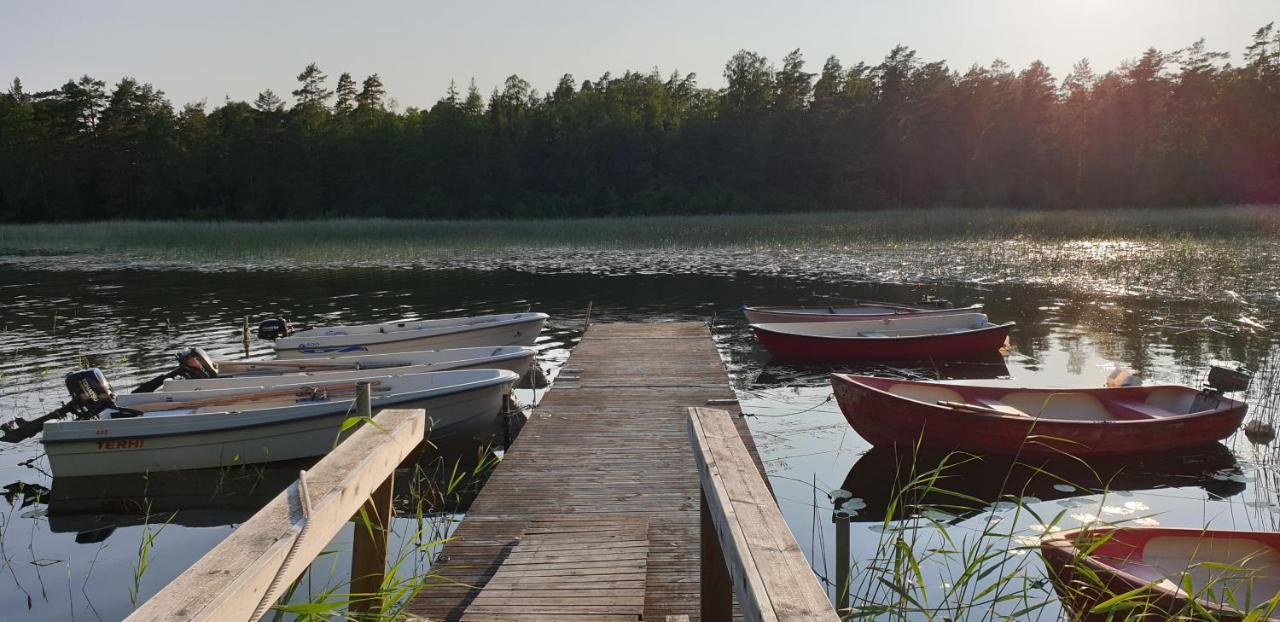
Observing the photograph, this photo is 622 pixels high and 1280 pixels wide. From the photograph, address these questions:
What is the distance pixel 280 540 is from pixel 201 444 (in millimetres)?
6565

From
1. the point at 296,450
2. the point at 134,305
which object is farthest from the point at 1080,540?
the point at 134,305

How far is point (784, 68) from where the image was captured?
8381cm

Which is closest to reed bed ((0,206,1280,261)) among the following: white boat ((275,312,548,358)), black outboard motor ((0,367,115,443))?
white boat ((275,312,548,358))

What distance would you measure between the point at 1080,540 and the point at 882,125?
242 ft

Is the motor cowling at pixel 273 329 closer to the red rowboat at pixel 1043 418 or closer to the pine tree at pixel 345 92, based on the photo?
the red rowboat at pixel 1043 418

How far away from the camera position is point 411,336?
1177 cm

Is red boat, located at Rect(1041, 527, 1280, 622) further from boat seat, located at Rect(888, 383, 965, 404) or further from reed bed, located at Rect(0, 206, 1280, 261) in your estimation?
reed bed, located at Rect(0, 206, 1280, 261)

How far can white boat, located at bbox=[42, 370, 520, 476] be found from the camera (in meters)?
7.24

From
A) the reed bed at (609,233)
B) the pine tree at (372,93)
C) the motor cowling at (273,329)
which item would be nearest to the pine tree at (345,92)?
the pine tree at (372,93)

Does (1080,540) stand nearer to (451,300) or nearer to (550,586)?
(550,586)

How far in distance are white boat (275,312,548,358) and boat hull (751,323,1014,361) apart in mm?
3779

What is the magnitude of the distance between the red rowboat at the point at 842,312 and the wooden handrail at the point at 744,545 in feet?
35.4

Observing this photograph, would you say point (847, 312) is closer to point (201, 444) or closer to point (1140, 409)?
point (1140, 409)

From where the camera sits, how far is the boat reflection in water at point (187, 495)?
Result: 21.9ft
